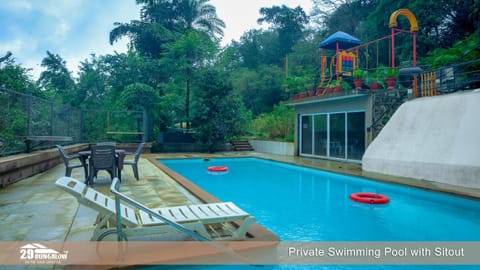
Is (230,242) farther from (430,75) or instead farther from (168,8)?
(168,8)

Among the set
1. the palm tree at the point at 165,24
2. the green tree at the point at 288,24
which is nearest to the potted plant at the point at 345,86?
the palm tree at the point at 165,24

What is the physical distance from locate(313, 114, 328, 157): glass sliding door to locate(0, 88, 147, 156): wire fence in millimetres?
7977

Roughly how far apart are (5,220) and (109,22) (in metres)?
23.7

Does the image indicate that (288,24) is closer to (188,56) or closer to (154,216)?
(188,56)

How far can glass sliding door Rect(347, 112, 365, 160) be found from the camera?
10.6 metres

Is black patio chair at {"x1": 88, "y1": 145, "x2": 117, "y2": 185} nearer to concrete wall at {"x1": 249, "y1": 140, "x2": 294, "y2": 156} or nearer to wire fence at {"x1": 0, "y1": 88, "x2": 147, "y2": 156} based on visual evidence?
wire fence at {"x1": 0, "y1": 88, "x2": 147, "y2": 156}

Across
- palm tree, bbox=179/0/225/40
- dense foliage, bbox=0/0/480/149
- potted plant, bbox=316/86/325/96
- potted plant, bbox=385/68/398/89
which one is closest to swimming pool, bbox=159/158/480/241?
potted plant, bbox=385/68/398/89

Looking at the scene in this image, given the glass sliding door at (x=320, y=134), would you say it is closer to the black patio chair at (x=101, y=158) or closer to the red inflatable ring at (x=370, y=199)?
the red inflatable ring at (x=370, y=199)

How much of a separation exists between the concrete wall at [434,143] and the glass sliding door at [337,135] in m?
2.62

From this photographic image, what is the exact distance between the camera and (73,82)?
23.7 metres

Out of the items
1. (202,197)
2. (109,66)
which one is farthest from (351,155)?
(109,66)

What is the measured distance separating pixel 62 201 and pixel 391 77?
31.6 feet

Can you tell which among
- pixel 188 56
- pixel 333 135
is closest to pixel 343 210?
pixel 333 135

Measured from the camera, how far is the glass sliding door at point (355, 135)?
10.6 m
